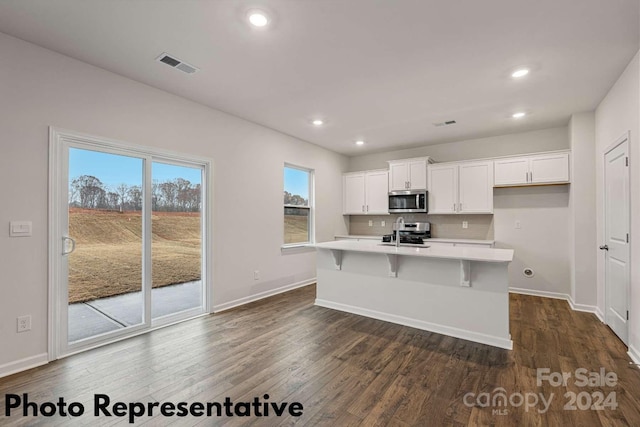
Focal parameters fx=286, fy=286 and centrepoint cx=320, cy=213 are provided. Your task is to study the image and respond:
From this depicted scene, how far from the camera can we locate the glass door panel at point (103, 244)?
109 inches

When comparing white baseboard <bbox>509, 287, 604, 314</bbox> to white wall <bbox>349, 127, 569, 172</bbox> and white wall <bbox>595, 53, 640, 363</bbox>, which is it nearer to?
white wall <bbox>595, 53, 640, 363</bbox>

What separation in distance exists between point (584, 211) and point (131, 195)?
5749mm

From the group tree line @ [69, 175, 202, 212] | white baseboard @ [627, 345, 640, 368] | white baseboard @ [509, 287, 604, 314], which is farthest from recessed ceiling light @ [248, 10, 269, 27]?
white baseboard @ [509, 287, 604, 314]

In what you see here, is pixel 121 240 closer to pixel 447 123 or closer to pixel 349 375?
pixel 349 375

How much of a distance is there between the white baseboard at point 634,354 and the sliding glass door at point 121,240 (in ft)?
14.6

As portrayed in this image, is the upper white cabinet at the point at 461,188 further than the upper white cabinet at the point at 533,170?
Yes

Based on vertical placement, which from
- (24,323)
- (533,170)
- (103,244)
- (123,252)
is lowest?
(24,323)

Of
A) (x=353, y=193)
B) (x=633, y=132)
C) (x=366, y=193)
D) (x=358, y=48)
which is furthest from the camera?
(x=353, y=193)

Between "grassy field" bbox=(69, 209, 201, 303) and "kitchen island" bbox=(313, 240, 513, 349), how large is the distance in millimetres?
1767

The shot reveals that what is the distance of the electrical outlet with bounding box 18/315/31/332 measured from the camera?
94.2 inches

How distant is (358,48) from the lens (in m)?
2.51

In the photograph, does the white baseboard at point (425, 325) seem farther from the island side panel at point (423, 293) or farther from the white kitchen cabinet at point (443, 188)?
the white kitchen cabinet at point (443, 188)

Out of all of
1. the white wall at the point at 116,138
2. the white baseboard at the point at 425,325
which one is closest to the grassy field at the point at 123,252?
the white wall at the point at 116,138

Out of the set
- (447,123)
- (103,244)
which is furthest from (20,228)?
(447,123)
